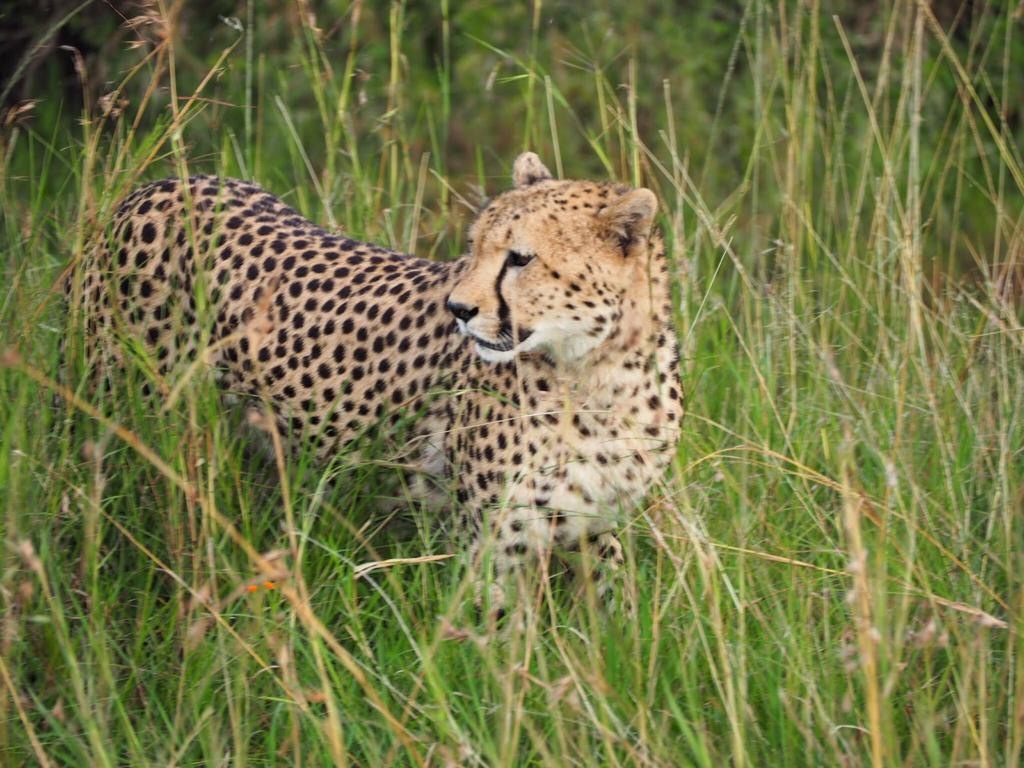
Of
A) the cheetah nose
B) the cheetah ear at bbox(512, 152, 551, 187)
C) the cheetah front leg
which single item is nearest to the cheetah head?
the cheetah nose

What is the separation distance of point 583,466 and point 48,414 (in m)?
0.98

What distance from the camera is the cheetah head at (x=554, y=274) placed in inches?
116

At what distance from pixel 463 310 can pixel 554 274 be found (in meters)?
0.18

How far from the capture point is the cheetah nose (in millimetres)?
2918

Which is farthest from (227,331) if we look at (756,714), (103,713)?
(756,714)

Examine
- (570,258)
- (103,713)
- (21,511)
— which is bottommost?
(103,713)

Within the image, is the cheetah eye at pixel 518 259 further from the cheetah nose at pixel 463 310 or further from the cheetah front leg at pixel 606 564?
the cheetah front leg at pixel 606 564

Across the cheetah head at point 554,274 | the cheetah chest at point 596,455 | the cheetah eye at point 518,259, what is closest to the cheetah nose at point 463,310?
the cheetah head at point 554,274

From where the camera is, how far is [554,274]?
2.96 metres

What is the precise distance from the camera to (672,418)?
313 cm

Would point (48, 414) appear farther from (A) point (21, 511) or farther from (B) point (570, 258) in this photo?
(B) point (570, 258)

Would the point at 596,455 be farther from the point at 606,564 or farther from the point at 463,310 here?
the point at 463,310

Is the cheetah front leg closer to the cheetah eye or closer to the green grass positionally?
the green grass

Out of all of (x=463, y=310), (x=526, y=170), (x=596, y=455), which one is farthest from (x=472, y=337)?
(x=526, y=170)
